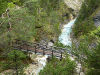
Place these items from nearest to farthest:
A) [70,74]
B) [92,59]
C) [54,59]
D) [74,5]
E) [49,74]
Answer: [92,59] → [49,74] → [70,74] → [54,59] → [74,5]

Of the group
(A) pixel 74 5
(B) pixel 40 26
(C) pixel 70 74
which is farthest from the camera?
(A) pixel 74 5

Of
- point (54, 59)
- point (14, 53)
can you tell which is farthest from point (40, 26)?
point (14, 53)

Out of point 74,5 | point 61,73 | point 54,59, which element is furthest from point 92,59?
point 74,5

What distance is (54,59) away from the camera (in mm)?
14438

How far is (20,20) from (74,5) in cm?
4601

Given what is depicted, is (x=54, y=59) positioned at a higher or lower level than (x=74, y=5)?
lower

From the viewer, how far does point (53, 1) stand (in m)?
42.2

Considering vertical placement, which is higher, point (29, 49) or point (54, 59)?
point (29, 49)

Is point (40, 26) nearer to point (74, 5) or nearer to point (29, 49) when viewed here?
point (29, 49)

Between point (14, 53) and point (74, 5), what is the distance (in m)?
51.3

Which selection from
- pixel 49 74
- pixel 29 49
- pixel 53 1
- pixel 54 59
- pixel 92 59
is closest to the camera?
pixel 92 59

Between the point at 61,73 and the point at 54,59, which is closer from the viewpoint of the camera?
the point at 61,73

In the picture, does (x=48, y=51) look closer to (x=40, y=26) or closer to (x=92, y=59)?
(x=92, y=59)

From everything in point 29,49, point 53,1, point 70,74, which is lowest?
point 70,74
